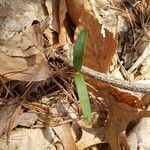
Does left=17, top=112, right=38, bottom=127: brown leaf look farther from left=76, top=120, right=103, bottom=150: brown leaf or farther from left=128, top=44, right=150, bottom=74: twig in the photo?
left=128, top=44, right=150, bottom=74: twig

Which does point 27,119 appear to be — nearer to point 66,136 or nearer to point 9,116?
point 9,116

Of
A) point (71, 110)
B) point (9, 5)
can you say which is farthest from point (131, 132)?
point (9, 5)

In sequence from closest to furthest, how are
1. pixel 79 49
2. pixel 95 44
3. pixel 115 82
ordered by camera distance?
pixel 79 49
pixel 115 82
pixel 95 44

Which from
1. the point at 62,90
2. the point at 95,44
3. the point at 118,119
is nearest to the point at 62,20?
the point at 95,44

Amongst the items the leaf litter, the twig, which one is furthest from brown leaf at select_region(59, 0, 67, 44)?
the twig

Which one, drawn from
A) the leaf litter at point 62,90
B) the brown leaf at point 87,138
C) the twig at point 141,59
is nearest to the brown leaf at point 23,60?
the leaf litter at point 62,90

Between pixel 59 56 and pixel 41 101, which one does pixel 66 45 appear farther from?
pixel 41 101

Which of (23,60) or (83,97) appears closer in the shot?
(83,97)
